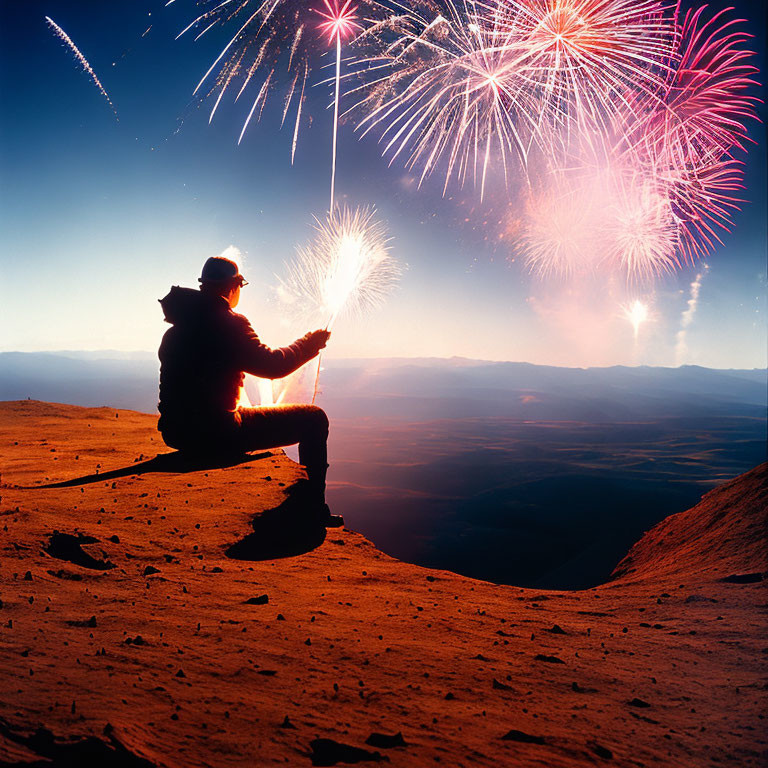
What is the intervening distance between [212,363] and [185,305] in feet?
2.58

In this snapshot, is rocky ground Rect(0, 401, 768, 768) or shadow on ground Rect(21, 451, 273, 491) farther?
shadow on ground Rect(21, 451, 273, 491)

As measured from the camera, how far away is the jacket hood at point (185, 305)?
5590 millimetres

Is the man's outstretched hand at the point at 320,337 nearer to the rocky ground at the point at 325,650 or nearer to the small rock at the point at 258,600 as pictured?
the rocky ground at the point at 325,650

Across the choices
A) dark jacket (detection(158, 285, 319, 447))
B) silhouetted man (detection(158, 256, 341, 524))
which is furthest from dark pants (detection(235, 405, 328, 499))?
dark jacket (detection(158, 285, 319, 447))

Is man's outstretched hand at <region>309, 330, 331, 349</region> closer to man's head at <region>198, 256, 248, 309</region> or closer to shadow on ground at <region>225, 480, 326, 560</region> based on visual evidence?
man's head at <region>198, 256, 248, 309</region>

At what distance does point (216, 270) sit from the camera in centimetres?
579

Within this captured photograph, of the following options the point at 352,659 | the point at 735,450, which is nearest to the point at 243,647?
the point at 352,659

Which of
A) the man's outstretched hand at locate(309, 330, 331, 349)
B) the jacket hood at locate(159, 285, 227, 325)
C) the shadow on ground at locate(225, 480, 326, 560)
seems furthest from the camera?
the man's outstretched hand at locate(309, 330, 331, 349)

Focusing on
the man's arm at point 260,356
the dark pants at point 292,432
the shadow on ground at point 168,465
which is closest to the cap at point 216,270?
the man's arm at point 260,356

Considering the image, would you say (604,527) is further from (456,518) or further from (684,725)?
(684,725)

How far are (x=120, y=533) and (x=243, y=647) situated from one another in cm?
259

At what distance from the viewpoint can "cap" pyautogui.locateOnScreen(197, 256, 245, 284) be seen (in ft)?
19.0

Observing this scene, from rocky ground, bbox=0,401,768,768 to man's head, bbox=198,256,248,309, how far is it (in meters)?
2.71

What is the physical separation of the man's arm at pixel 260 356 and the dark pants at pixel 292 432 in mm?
624
